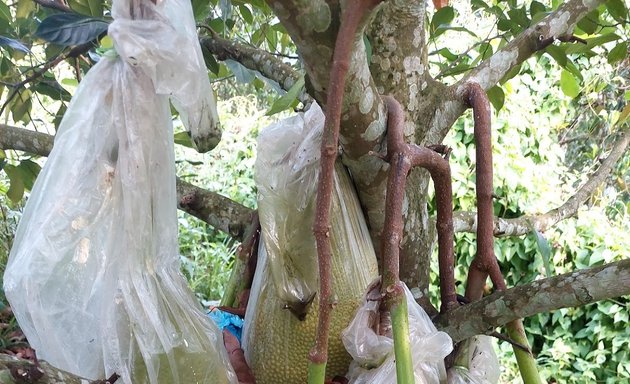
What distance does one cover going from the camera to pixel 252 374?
1.91ft

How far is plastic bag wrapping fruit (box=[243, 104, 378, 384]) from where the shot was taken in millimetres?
544

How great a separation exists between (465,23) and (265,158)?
9.73 feet

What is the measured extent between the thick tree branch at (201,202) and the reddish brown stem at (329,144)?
16.2 inches

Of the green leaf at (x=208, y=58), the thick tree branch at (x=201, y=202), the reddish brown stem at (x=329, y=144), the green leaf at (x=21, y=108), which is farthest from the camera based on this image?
the green leaf at (x=21, y=108)

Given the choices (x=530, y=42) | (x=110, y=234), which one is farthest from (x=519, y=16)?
(x=110, y=234)

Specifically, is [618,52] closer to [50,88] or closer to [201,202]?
[201,202]

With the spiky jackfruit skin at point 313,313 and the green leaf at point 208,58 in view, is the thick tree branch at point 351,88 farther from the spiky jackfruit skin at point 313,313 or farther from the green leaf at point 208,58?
the green leaf at point 208,58

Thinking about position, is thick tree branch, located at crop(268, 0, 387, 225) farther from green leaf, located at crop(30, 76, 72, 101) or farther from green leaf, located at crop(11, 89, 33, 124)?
green leaf, located at crop(11, 89, 33, 124)

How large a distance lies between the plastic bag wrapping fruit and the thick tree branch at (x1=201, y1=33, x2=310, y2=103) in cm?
29

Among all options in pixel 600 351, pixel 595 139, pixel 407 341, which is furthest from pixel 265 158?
pixel 595 139

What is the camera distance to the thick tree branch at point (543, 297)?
0.48m

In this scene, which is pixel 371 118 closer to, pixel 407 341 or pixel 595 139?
pixel 407 341

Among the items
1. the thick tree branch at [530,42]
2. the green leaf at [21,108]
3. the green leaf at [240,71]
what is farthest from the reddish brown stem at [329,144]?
the green leaf at [21,108]

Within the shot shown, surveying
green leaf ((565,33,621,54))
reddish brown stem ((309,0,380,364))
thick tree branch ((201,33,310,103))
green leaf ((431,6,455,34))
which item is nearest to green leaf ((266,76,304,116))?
reddish brown stem ((309,0,380,364))
